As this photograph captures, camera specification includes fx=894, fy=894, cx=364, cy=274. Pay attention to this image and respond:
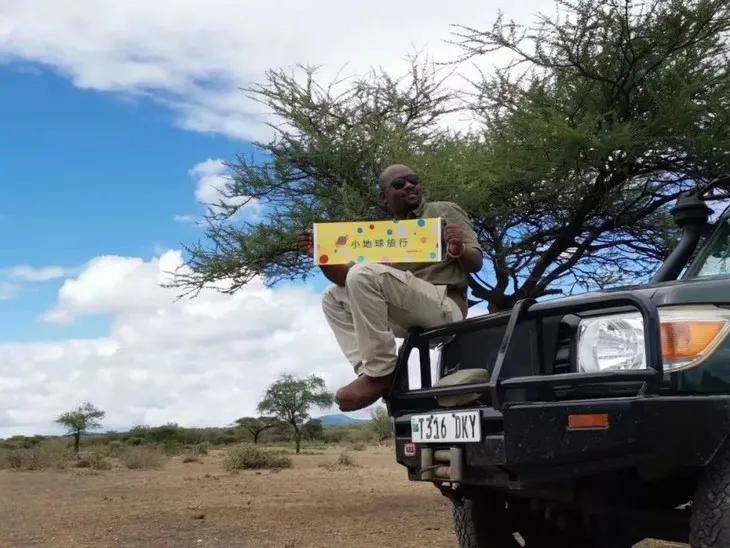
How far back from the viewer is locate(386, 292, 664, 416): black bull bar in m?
2.87

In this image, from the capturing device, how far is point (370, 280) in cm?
416

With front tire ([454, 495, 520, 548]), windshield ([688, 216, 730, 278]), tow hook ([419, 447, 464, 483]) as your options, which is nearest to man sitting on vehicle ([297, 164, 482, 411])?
tow hook ([419, 447, 464, 483])

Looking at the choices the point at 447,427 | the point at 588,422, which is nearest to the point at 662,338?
the point at 588,422

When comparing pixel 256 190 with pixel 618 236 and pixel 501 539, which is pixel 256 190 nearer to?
pixel 618 236

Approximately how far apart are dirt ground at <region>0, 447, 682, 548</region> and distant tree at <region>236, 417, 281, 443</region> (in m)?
28.4

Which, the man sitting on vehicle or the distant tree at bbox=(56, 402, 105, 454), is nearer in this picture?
the man sitting on vehicle

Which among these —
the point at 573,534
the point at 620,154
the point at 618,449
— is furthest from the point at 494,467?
the point at 620,154

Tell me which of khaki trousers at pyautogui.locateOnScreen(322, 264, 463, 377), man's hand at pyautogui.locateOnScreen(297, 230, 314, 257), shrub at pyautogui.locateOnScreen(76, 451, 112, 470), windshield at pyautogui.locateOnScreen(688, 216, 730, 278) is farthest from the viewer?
shrub at pyautogui.locateOnScreen(76, 451, 112, 470)

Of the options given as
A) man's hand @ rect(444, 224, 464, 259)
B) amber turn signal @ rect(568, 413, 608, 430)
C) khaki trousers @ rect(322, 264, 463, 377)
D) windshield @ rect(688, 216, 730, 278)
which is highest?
man's hand @ rect(444, 224, 464, 259)

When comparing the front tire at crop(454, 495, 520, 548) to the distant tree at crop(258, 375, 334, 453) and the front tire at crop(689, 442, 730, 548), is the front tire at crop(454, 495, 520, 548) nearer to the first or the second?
the front tire at crop(689, 442, 730, 548)

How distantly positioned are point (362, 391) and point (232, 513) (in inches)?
239

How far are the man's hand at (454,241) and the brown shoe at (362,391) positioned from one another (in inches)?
30.2

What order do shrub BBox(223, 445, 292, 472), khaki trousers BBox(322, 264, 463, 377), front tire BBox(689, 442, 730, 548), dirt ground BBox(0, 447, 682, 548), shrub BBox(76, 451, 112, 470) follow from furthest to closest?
shrub BBox(76, 451, 112, 470) → shrub BBox(223, 445, 292, 472) → dirt ground BBox(0, 447, 682, 548) → khaki trousers BBox(322, 264, 463, 377) → front tire BBox(689, 442, 730, 548)

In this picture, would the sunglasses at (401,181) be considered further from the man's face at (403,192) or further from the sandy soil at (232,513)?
the sandy soil at (232,513)
